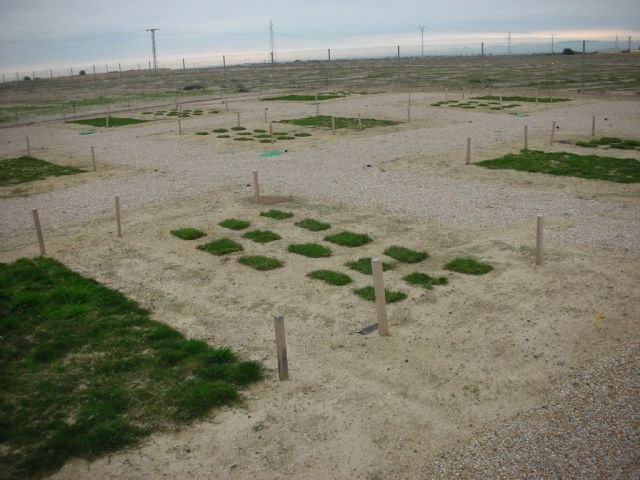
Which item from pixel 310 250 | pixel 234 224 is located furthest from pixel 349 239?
pixel 234 224

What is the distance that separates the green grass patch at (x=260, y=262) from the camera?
35.5ft

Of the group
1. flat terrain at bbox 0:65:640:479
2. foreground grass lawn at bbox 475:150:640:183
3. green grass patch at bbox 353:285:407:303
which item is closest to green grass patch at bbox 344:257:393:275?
flat terrain at bbox 0:65:640:479

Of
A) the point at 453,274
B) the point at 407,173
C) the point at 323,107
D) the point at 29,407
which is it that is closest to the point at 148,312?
the point at 29,407

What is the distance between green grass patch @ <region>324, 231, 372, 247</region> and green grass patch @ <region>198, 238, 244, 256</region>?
185 cm

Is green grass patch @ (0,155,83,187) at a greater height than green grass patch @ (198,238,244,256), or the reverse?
green grass patch @ (0,155,83,187)

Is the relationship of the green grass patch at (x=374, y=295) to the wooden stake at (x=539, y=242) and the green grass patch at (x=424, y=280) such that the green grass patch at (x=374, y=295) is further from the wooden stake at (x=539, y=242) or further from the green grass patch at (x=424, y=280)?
the wooden stake at (x=539, y=242)

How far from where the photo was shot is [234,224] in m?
13.5

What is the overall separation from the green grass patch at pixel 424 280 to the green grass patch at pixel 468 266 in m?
0.54

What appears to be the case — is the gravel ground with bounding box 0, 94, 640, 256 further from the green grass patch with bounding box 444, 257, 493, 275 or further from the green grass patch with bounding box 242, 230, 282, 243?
the green grass patch with bounding box 242, 230, 282, 243

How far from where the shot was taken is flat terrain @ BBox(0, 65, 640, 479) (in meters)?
5.85

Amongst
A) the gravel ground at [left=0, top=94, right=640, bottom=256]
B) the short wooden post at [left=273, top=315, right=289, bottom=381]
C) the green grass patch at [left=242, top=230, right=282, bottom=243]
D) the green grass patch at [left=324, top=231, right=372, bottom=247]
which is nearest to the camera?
the short wooden post at [left=273, top=315, right=289, bottom=381]

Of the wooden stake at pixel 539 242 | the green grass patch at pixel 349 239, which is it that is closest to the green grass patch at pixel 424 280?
the wooden stake at pixel 539 242

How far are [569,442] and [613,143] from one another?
19093mm

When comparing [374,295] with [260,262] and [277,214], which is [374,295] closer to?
[260,262]
